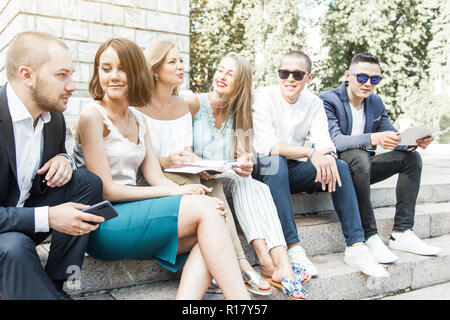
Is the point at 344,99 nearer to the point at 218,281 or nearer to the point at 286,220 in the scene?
the point at 286,220

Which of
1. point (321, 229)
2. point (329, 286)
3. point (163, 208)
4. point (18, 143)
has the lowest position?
point (329, 286)

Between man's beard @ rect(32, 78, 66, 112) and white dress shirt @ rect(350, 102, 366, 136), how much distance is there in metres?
2.53

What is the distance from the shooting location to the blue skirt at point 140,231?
202 cm

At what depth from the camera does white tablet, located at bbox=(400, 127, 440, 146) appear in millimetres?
3117

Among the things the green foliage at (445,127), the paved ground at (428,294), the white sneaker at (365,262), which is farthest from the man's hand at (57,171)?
the green foliage at (445,127)

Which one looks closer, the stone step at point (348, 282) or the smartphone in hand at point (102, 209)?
the smartphone in hand at point (102, 209)

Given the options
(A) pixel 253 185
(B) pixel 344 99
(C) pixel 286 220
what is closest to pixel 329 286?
(C) pixel 286 220

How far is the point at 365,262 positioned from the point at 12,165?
7.43ft

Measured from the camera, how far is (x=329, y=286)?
2.67m

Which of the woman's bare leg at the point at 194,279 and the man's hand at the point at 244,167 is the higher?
the man's hand at the point at 244,167

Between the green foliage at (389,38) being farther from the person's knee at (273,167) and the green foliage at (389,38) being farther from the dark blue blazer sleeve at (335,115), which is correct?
the person's knee at (273,167)

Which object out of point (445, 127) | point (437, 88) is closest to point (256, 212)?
point (445, 127)

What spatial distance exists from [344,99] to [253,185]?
1.37 m

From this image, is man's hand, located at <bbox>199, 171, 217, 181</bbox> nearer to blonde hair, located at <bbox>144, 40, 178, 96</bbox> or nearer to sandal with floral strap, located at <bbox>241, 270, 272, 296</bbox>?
sandal with floral strap, located at <bbox>241, 270, 272, 296</bbox>
